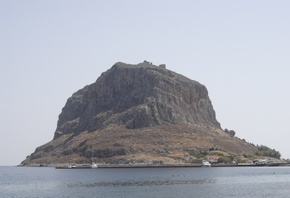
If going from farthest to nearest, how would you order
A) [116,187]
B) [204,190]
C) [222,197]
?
1. [116,187]
2. [204,190]
3. [222,197]

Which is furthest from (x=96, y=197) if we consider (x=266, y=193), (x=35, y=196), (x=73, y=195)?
(x=266, y=193)

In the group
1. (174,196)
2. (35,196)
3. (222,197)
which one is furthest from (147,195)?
(35,196)

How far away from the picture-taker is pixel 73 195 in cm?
10481

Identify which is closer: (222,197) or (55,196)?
(222,197)

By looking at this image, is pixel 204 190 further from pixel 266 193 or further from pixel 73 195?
pixel 73 195

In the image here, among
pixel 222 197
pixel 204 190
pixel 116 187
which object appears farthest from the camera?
pixel 116 187

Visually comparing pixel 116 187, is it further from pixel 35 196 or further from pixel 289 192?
pixel 289 192

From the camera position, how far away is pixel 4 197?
10675cm

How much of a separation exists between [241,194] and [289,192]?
395 inches

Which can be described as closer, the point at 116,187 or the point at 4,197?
the point at 4,197

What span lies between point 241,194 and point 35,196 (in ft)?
133

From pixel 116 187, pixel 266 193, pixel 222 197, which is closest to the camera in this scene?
pixel 222 197

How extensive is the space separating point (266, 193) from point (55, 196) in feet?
135

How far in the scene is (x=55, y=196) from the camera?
105125mm
